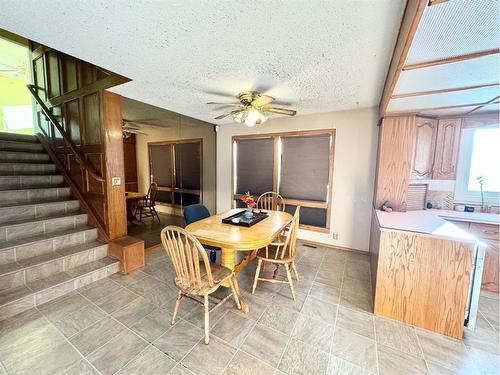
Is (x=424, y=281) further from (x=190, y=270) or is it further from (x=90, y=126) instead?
(x=90, y=126)

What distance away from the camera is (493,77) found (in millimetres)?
1609

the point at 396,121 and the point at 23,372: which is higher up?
the point at 396,121

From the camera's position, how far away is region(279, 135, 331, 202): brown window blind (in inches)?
136

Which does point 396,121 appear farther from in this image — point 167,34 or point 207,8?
point 167,34

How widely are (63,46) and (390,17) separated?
2494 mm

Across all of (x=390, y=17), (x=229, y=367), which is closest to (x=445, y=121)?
(x=390, y=17)

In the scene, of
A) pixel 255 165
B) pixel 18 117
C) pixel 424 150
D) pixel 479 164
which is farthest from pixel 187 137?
pixel 479 164

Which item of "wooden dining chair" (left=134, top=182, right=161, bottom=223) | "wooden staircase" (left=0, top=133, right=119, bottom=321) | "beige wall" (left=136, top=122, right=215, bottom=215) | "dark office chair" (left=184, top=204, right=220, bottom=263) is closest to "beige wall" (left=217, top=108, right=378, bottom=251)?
"beige wall" (left=136, top=122, right=215, bottom=215)

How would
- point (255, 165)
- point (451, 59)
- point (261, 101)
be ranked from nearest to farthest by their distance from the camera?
1. point (451, 59)
2. point (261, 101)
3. point (255, 165)

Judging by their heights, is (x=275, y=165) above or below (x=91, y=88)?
below

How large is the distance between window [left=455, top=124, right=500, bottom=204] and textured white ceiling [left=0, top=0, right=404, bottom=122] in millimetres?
1595

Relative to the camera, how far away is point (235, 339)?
1630mm

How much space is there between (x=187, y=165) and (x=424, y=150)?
4043 millimetres

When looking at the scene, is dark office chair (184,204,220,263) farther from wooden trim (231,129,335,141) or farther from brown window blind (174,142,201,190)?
wooden trim (231,129,335,141)
